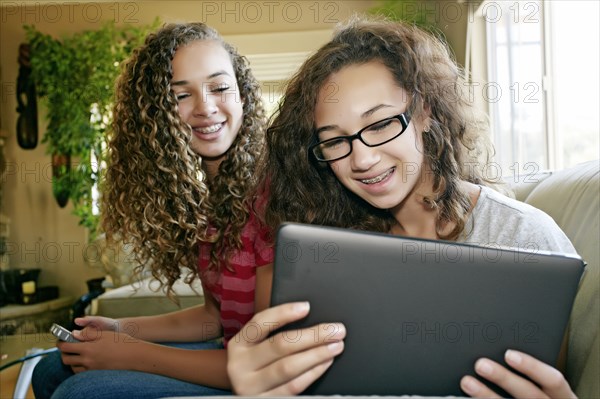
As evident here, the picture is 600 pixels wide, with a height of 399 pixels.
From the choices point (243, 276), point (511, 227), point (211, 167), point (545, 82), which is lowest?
point (243, 276)

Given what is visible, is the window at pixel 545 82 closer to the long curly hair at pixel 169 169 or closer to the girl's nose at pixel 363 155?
the long curly hair at pixel 169 169

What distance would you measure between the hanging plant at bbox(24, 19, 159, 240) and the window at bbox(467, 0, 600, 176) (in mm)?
2716

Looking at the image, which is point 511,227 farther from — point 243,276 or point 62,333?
point 62,333

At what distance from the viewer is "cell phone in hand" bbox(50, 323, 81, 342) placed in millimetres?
1241

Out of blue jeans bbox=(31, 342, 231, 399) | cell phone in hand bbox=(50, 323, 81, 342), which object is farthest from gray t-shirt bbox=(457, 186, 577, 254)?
cell phone in hand bbox=(50, 323, 81, 342)

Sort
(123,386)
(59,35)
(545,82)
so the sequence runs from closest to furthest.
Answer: (123,386) → (545,82) → (59,35)

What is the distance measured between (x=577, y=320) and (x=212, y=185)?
2.73 ft

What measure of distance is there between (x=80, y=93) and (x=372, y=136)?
4338 millimetres

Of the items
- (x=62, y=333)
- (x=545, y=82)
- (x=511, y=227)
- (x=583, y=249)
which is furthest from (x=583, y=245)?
(x=545, y=82)

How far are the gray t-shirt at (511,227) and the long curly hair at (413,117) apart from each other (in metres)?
0.03

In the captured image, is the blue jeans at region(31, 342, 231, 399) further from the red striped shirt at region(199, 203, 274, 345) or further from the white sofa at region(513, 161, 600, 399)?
the white sofa at region(513, 161, 600, 399)

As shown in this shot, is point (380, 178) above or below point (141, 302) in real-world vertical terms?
above

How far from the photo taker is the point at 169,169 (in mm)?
1486

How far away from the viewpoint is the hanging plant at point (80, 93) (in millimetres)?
4938
